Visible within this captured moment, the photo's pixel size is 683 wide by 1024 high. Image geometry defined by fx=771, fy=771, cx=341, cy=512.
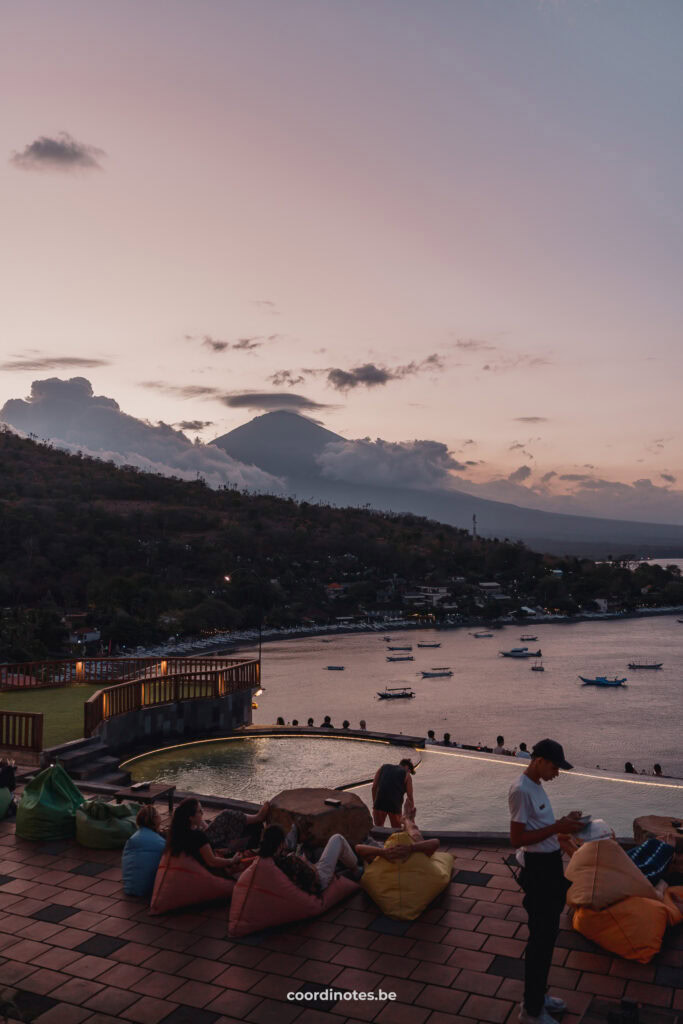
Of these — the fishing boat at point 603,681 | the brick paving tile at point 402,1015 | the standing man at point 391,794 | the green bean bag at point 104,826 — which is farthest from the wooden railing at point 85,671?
the fishing boat at point 603,681

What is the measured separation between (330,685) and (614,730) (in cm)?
2744

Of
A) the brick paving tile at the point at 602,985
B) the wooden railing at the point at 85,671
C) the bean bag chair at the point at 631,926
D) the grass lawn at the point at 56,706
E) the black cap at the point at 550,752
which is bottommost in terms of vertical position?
the grass lawn at the point at 56,706

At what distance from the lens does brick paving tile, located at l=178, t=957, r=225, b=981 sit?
4695mm

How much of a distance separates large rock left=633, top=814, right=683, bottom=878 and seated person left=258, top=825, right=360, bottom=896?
90.9 inches

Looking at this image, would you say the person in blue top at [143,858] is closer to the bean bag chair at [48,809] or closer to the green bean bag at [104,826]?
the green bean bag at [104,826]

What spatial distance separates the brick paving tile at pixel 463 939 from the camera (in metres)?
5.02

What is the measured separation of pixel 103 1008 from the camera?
14.4 feet

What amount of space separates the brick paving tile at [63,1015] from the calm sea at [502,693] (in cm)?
4501

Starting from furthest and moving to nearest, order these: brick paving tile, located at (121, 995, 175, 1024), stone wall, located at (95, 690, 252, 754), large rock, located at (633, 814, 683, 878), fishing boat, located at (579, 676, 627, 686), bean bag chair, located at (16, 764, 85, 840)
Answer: fishing boat, located at (579, 676, 627, 686) → stone wall, located at (95, 690, 252, 754) → bean bag chair, located at (16, 764, 85, 840) → large rock, located at (633, 814, 683, 878) → brick paving tile, located at (121, 995, 175, 1024)

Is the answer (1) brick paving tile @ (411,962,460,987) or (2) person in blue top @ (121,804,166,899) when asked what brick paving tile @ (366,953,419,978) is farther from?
(2) person in blue top @ (121,804,166,899)

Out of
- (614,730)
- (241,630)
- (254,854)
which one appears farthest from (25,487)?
(254,854)

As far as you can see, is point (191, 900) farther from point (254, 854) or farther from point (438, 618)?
point (438, 618)

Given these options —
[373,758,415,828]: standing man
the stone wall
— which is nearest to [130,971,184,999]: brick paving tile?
[373,758,415,828]: standing man

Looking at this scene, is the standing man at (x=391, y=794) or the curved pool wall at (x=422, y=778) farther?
the curved pool wall at (x=422, y=778)
